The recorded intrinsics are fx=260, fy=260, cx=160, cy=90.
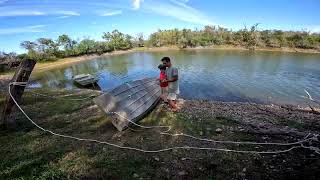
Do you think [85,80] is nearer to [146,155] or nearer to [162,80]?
[162,80]

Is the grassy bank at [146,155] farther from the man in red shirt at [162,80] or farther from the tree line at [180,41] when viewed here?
the tree line at [180,41]

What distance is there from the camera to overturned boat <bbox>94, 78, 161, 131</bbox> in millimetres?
8969

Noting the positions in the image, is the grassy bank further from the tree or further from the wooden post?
the tree

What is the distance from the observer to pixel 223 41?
9712cm

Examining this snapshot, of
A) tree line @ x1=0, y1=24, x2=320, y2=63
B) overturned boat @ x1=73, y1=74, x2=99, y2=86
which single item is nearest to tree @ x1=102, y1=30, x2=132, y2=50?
tree line @ x1=0, y1=24, x2=320, y2=63

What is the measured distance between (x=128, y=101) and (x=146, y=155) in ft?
11.0

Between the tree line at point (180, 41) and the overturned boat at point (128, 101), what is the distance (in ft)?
210

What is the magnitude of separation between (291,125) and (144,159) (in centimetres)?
606

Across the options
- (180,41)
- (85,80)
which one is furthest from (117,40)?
(85,80)

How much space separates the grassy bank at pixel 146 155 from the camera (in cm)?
610

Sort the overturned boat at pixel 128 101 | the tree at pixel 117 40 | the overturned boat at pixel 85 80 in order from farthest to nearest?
the tree at pixel 117 40 < the overturned boat at pixel 85 80 < the overturned boat at pixel 128 101

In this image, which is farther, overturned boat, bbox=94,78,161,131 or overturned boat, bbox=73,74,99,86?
overturned boat, bbox=73,74,99,86

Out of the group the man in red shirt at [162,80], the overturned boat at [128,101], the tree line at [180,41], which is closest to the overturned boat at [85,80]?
the overturned boat at [128,101]

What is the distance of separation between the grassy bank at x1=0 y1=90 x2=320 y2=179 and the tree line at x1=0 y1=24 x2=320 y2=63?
65.8m
